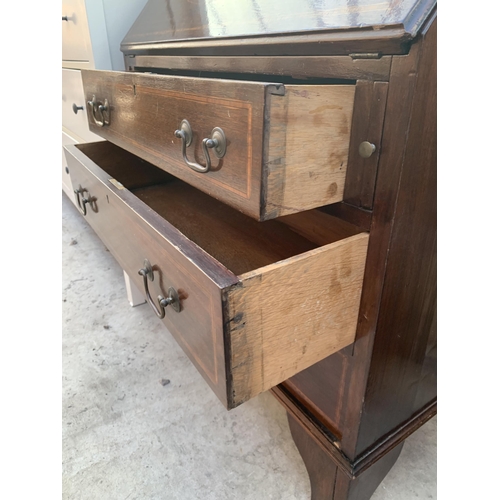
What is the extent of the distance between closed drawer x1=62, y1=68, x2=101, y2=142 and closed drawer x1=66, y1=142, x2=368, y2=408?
26.5 inches

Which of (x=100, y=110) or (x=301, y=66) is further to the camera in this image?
(x=100, y=110)

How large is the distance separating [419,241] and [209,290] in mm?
281

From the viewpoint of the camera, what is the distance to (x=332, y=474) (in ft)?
2.29

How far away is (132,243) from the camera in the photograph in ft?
2.00

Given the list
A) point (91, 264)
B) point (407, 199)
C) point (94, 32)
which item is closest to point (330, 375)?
point (407, 199)

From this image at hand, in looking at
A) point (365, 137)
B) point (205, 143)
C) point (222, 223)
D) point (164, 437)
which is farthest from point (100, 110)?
point (164, 437)

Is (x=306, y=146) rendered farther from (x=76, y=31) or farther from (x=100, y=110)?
(x=76, y=31)

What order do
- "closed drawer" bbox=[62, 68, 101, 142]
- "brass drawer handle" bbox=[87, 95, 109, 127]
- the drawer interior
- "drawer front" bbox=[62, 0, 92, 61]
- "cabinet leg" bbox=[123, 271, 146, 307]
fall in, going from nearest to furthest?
1. the drawer interior
2. "brass drawer handle" bbox=[87, 95, 109, 127]
3. "drawer front" bbox=[62, 0, 92, 61]
4. "closed drawer" bbox=[62, 68, 101, 142]
5. "cabinet leg" bbox=[123, 271, 146, 307]

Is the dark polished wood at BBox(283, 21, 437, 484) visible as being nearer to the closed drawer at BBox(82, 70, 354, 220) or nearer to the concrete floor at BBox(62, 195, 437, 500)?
the closed drawer at BBox(82, 70, 354, 220)

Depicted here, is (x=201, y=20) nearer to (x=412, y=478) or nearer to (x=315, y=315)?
(x=315, y=315)

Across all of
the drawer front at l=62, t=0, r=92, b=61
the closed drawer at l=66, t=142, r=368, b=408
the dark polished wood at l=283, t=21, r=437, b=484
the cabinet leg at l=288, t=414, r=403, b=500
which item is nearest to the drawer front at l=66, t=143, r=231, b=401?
the closed drawer at l=66, t=142, r=368, b=408

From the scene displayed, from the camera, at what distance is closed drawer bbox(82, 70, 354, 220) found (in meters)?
0.38

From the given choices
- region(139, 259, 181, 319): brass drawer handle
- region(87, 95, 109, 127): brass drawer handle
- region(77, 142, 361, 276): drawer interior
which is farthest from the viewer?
region(87, 95, 109, 127): brass drawer handle

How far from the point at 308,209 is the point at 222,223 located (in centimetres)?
34
